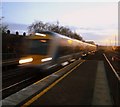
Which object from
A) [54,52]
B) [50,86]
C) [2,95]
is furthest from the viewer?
[54,52]

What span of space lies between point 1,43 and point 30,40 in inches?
1167

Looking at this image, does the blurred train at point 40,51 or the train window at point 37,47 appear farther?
the train window at point 37,47

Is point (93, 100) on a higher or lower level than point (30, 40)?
lower

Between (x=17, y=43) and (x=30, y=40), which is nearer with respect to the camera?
(x=30, y=40)

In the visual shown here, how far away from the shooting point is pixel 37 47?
16.7 meters

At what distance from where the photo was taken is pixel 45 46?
16844 mm

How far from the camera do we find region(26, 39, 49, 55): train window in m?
16.5

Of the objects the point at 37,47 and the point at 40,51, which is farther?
the point at 37,47

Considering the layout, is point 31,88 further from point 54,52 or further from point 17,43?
point 17,43

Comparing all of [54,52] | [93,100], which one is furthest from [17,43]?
[93,100]

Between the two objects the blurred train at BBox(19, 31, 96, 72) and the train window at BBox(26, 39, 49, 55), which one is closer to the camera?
the blurred train at BBox(19, 31, 96, 72)

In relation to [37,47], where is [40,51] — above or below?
below

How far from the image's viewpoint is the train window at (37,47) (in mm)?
16469

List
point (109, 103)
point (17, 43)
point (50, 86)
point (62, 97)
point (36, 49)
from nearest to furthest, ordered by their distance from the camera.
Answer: point (109, 103), point (62, 97), point (50, 86), point (36, 49), point (17, 43)
